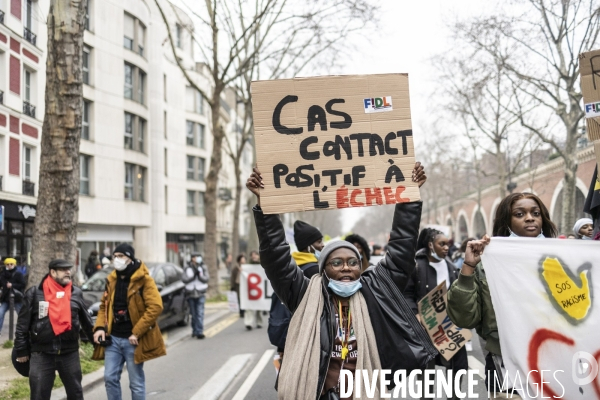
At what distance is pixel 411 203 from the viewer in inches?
162

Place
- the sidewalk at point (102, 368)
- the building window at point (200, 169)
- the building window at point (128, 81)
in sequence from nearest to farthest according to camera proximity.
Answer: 1. the sidewalk at point (102, 368)
2. the building window at point (128, 81)
3. the building window at point (200, 169)

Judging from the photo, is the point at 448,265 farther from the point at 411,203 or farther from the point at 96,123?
the point at 96,123

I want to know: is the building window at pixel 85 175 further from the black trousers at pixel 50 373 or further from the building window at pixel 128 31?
the black trousers at pixel 50 373

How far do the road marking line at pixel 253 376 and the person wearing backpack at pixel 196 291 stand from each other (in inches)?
107

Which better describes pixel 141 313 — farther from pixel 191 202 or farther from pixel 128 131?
pixel 191 202

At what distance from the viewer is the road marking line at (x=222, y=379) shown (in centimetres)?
858

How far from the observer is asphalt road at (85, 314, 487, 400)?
875cm

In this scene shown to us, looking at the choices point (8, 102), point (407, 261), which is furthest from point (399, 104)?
point (8, 102)

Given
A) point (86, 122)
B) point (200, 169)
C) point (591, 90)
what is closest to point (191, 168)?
point (200, 169)

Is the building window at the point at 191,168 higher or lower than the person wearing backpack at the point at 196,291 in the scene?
higher

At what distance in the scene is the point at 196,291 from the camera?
14555mm

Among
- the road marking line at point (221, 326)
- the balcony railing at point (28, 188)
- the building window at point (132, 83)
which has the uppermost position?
the building window at point (132, 83)

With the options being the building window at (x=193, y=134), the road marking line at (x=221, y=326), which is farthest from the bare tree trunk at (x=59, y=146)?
the building window at (x=193, y=134)

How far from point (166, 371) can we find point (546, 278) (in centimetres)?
782
